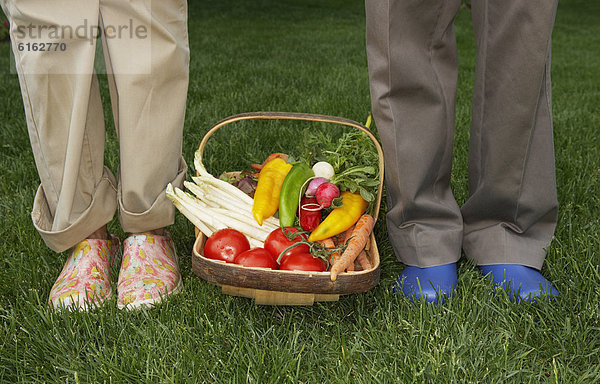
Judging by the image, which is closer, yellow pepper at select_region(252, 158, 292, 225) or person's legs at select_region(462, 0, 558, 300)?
person's legs at select_region(462, 0, 558, 300)

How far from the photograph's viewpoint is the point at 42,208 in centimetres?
164

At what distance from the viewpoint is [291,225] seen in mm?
1650

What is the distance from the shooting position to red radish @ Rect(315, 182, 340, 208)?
163 centimetres

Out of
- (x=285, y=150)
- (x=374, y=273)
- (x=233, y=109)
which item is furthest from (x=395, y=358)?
(x=233, y=109)

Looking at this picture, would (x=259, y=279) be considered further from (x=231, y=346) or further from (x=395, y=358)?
(x=395, y=358)

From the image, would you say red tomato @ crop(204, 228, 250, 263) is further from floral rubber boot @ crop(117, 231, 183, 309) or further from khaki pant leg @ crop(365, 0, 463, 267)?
khaki pant leg @ crop(365, 0, 463, 267)

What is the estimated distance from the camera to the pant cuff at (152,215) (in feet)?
5.46

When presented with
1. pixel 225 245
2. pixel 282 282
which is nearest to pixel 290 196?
pixel 225 245

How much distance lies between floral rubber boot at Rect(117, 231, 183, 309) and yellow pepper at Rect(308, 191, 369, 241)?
0.45 metres

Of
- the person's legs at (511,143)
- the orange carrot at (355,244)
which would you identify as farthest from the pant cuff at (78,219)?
the person's legs at (511,143)

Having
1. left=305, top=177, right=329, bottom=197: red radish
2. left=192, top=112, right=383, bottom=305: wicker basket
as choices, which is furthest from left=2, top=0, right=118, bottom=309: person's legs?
left=305, top=177, right=329, bottom=197: red radish

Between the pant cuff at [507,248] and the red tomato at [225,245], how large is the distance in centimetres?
74

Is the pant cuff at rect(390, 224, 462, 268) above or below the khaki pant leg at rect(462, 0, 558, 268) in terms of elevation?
below

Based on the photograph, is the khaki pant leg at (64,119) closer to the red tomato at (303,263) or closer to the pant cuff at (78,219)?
the pant cuff at (78,219)
